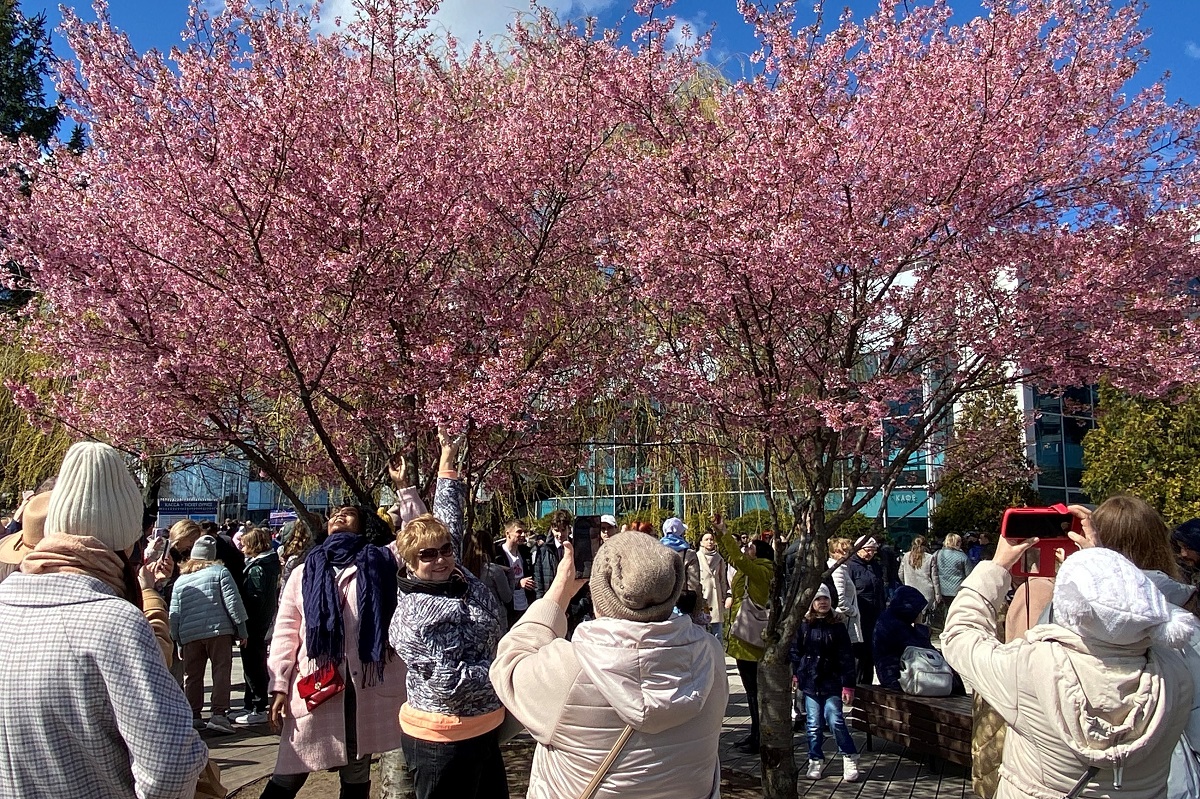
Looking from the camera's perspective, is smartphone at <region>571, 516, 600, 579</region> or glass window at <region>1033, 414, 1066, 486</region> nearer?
smartphone at <region>571, 516, 600, 579</region>

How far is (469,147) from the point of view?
244 inches

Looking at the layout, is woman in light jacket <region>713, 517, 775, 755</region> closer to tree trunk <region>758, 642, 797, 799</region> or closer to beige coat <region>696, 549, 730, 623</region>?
tree trunk <region>758, 642, 797, 799</region>

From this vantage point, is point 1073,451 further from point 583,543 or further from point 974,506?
point 583,543

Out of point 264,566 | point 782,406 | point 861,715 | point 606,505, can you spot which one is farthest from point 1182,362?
point 606,505

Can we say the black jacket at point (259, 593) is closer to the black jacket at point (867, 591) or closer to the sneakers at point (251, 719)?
the sneakers at point (251, 719)

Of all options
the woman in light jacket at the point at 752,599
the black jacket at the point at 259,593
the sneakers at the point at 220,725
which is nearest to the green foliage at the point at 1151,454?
the woman in light jacket at the point at 752,599

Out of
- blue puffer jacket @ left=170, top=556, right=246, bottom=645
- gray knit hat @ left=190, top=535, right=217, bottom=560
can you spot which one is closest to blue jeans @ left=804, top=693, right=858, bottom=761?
blue puffer jacket @ left=170, top=556, right=246, bottom=645

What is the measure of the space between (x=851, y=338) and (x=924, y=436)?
2.68 feet

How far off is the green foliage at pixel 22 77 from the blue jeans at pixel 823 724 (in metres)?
30.0

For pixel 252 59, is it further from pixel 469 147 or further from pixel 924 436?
pixel 924 436

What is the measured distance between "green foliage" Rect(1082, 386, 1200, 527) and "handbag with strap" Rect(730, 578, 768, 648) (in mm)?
16817

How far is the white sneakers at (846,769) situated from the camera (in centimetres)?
648

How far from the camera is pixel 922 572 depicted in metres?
12.5

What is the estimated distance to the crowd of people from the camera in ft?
6.61
